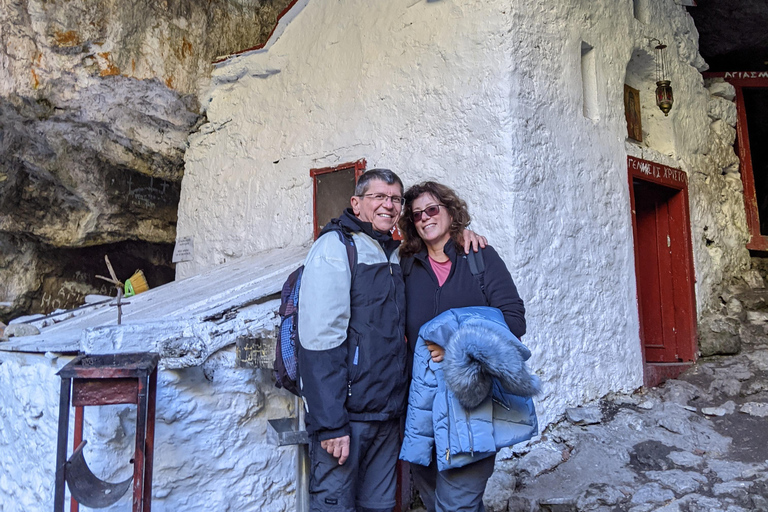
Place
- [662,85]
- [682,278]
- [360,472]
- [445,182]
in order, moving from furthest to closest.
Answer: [682,278] < [662,85] < [445,182] < [360,472]

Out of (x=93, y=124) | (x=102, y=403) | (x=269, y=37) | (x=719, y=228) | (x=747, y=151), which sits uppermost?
(x=269, y=37)

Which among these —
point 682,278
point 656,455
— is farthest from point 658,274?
point 656,455

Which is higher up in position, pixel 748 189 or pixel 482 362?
pixel 748 189

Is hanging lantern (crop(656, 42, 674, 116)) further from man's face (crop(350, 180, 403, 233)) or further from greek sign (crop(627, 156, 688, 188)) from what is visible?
man's face (crop(350, 180, 403, 233))

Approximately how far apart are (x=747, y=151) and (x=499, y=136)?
4423mm

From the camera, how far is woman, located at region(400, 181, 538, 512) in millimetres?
1795

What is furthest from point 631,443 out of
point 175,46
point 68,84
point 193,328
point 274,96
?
point 68,84

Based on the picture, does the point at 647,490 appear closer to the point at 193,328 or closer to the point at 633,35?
the point at 193,328

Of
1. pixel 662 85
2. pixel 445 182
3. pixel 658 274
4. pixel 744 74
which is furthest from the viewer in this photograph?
pixel 744 74

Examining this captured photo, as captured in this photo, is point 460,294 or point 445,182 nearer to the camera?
point 460,294

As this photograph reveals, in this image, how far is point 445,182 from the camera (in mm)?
3922

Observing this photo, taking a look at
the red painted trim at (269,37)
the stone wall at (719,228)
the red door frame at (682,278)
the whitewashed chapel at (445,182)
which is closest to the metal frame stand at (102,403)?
the whitewashed chapel at (445,182)

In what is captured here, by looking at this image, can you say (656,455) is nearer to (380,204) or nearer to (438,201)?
(438,201)

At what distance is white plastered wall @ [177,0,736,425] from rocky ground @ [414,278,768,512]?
23 cm
